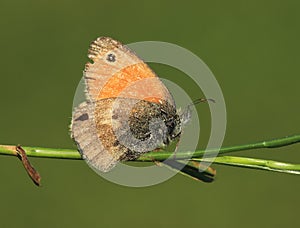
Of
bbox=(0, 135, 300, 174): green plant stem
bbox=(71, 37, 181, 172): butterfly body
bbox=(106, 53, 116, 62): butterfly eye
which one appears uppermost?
bbox=(106, 53, 116, 62): butterfly eye

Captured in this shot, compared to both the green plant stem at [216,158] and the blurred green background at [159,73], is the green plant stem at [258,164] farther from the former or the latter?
the blurred green background at [159,73]

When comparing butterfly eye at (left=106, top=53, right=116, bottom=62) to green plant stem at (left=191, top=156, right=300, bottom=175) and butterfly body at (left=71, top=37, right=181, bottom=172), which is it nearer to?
butterfly body at (left=71, top=37, right=181, bottom=172)

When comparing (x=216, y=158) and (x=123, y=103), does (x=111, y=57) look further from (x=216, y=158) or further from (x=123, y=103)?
(x=216, y=158)

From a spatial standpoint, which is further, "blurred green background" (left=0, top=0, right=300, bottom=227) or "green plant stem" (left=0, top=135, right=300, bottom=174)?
"blurred green background" (left=0, top=0, right=300, bottom=227)

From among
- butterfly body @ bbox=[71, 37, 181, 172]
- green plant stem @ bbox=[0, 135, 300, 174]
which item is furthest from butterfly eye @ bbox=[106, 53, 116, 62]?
green plant stem @ bbox=[0, 135, 300, 174]

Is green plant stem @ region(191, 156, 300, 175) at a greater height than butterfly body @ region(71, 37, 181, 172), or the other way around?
butterfly body @ region(71, 37, 181, 172)

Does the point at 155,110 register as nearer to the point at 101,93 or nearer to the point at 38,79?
the point at 101,93

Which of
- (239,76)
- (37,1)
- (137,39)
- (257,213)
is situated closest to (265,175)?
(257,213)

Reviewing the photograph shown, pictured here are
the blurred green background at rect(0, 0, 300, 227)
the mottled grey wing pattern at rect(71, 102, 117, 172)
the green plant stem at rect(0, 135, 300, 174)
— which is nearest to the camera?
the green plant stem at rect(0, 135, 300, 174)

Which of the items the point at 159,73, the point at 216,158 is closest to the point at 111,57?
the point at 216,158

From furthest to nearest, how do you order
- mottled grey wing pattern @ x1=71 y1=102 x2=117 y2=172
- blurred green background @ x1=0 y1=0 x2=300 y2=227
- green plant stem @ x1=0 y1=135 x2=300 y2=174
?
1. blurred green background @ x1=0 y1=0 x2=300 y2=227
2. mottled grey wing pattern @ x1=71 y1=102 x2=117 y2=172
3. green plant stem @ x1=0 y1=135 x2=300 y2=174

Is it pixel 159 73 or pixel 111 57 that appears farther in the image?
pixel 159 73

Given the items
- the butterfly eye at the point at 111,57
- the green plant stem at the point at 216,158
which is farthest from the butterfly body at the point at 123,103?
the green plant stem at the point at 216,158
